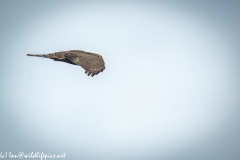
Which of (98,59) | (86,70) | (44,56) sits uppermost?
(44,56)

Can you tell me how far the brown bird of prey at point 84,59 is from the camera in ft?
52.3

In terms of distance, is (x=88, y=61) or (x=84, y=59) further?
(x=84, y=59)

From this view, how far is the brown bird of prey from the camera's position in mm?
15944

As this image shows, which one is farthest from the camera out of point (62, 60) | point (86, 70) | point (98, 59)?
point (62, 60)

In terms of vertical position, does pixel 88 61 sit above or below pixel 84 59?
below

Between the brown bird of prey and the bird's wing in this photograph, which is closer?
the bird's wing

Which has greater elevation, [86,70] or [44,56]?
[44,56]

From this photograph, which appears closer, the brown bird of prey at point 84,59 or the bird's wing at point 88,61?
the bird's wing at point 88,61

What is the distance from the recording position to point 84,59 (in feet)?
57.1

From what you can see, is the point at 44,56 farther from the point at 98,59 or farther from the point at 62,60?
the point at 98,59

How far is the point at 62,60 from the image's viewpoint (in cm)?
1909

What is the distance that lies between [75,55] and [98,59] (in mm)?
1425

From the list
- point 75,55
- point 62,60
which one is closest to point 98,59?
point 75,55

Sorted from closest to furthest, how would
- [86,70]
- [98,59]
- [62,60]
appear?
[86,70], [98,59], [62,60]
